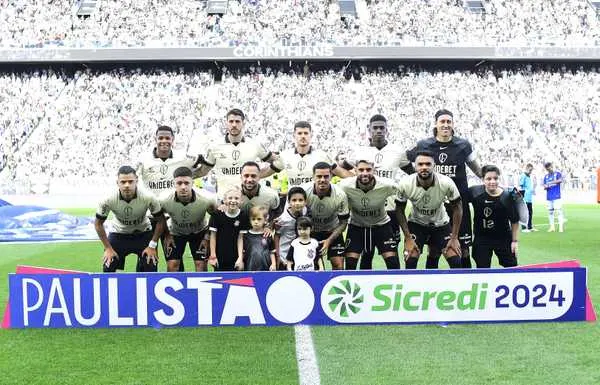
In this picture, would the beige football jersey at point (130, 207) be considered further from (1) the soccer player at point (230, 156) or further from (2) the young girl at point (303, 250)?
(2) the young girl at point (303, 250)

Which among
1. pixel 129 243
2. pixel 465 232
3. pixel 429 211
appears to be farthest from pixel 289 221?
pixel 465 232

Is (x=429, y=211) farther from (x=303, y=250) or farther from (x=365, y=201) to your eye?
(x=303, y=250)

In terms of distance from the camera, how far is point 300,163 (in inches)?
325

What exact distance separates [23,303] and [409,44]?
33.4 m

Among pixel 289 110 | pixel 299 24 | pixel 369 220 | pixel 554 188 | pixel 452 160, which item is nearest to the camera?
pixel 369 220

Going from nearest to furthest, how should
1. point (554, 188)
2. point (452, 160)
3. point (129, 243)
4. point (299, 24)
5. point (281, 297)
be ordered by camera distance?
1. point (281, 297)
2. point (452, 160)
3. point (129, 243)
4. point (554, 188)
5. point (299, 24)

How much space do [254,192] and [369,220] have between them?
1269 mm

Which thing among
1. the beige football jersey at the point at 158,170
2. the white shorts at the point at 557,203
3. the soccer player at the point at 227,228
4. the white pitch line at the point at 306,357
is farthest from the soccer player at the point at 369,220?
the white shorts at the point at 557,203

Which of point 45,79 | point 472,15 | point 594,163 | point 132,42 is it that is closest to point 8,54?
point 45,79

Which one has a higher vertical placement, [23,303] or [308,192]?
[308,192]

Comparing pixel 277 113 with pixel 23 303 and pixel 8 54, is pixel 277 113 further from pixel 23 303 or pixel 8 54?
pixel 23 303

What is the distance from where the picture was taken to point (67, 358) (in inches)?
221

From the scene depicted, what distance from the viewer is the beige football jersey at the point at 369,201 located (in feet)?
24.5

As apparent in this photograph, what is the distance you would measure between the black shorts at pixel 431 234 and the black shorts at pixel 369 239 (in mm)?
240
